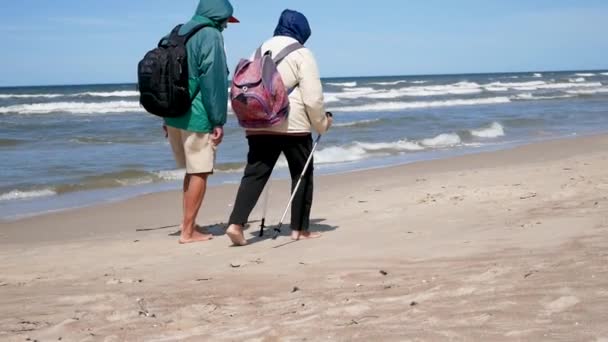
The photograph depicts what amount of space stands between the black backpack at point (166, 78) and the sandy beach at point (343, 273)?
3.30ft

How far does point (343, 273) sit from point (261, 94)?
138cm

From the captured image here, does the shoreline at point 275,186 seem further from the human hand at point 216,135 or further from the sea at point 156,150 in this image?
the human hand at point 216,135

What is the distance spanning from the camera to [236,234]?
507 cm

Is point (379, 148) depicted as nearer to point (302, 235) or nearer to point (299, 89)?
point (302, 235)

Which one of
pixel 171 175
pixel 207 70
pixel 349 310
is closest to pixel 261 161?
pixel 207 70

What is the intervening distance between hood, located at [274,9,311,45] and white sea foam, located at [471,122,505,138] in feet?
35.5

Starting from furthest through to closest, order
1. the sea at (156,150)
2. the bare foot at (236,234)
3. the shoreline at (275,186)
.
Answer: the sea at (156,150) < the shoreline at (275,186) < the bare foot at (236,234)

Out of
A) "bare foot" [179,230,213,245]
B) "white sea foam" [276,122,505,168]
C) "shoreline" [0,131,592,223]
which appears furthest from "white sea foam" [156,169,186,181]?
"bare foot" [179,230,213,245]

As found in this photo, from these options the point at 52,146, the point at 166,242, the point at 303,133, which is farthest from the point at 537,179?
the point at 52,146

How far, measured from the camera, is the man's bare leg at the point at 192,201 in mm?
5301

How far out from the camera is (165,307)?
3600mm

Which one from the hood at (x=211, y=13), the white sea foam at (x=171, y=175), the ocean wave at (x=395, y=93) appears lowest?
the ocean wave at (x=395, y=93)

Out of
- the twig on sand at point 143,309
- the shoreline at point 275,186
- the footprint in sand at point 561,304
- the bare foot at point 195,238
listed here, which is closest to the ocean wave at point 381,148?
the shoreline at point 275,186

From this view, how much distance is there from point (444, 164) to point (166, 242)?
236 inches
